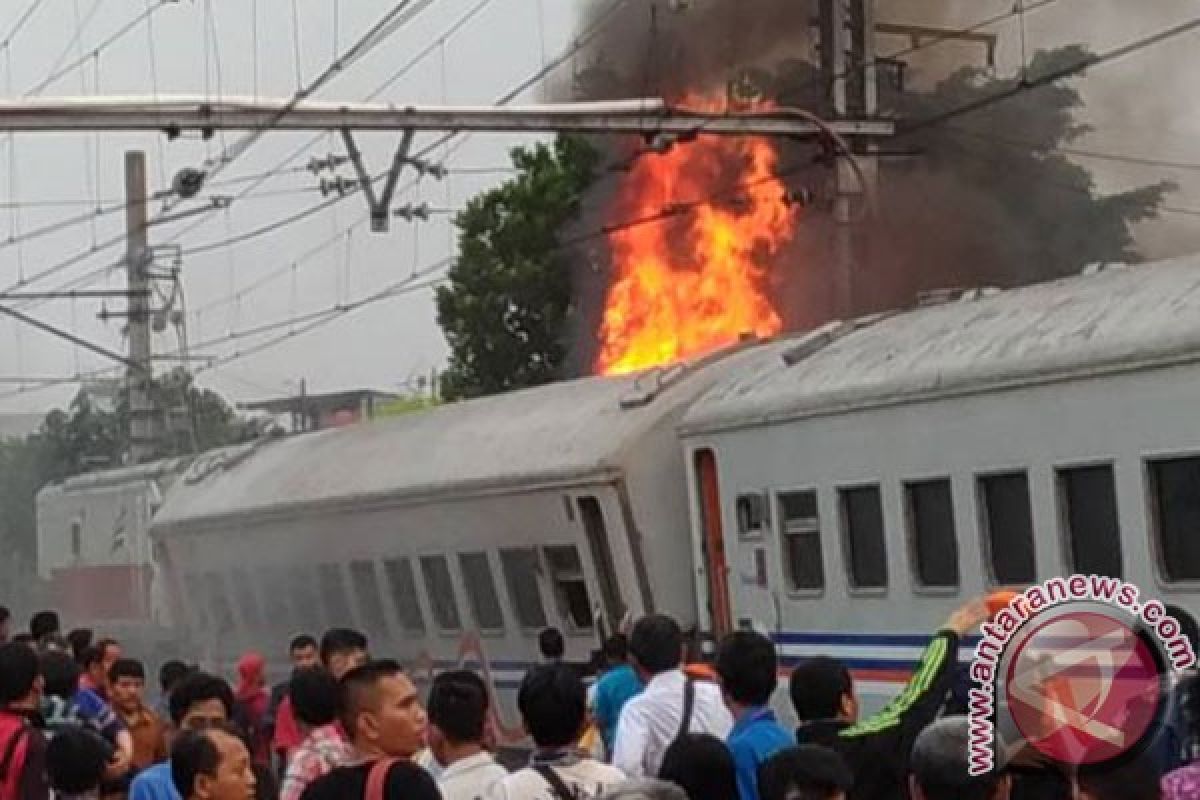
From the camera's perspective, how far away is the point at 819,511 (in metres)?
14.5

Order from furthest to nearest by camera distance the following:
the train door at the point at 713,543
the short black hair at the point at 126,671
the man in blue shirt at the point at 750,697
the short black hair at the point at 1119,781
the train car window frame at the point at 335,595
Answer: the train car window frame at the point at 335,595
the train door at the point at 713,543
the short black hair at the point at 126,671
the man in blue shirt at the point at 750,697
the short black hair at the point at 1119,781

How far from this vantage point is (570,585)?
1789cm

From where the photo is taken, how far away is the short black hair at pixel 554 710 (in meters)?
6.88

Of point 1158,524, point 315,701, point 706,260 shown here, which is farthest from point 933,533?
point 706,260

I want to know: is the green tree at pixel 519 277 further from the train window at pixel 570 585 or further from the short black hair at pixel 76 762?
the short black hair at pixel 76 762

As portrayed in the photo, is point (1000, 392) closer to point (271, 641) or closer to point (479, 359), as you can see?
point (271, 641)

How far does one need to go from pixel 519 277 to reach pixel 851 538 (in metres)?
27.3

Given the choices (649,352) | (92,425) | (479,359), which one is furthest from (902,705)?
(92,425)

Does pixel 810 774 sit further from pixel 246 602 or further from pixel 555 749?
pixel 246 602

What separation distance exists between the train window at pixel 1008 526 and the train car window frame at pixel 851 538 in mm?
1064

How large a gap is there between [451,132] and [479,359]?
66.3 feet

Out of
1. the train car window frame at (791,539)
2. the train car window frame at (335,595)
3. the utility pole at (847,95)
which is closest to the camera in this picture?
the train car window frame at (791,539)

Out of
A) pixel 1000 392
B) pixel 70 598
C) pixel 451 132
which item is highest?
pixel 451 132

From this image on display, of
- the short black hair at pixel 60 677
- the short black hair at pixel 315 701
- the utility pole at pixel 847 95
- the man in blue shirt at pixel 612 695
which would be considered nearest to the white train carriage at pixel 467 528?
the utility pole at pixel 847 95
